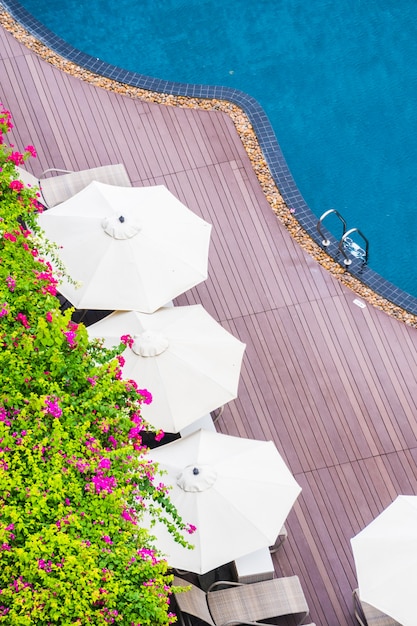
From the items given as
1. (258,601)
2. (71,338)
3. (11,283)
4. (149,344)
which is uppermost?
(149,344)

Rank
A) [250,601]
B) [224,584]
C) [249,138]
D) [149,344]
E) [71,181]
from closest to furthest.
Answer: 1. [250,601]
2. [224,584]
3. [149,344]
4. [71,181]
5. [249,138]

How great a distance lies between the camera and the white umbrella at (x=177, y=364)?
9.56 m

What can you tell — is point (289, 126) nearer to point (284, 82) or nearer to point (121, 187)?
point (284, 82)

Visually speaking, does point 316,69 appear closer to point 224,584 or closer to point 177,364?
point 177,364

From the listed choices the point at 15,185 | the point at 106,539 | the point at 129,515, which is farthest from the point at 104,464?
the point at 15,185

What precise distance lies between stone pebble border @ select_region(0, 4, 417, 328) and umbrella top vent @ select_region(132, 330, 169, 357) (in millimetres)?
3194

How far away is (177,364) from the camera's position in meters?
9.66

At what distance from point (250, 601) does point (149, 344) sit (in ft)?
9.27

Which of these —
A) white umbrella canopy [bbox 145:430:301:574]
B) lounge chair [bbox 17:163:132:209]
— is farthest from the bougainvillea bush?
lounge chair [bbox 17:163:132:209]

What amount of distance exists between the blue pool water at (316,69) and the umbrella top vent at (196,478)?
5.14 meters

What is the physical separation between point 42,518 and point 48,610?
2.20 feet

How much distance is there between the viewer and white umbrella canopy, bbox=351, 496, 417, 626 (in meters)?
8.52

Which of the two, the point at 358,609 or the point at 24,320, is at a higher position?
the point at 24,320

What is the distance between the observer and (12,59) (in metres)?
13.4
